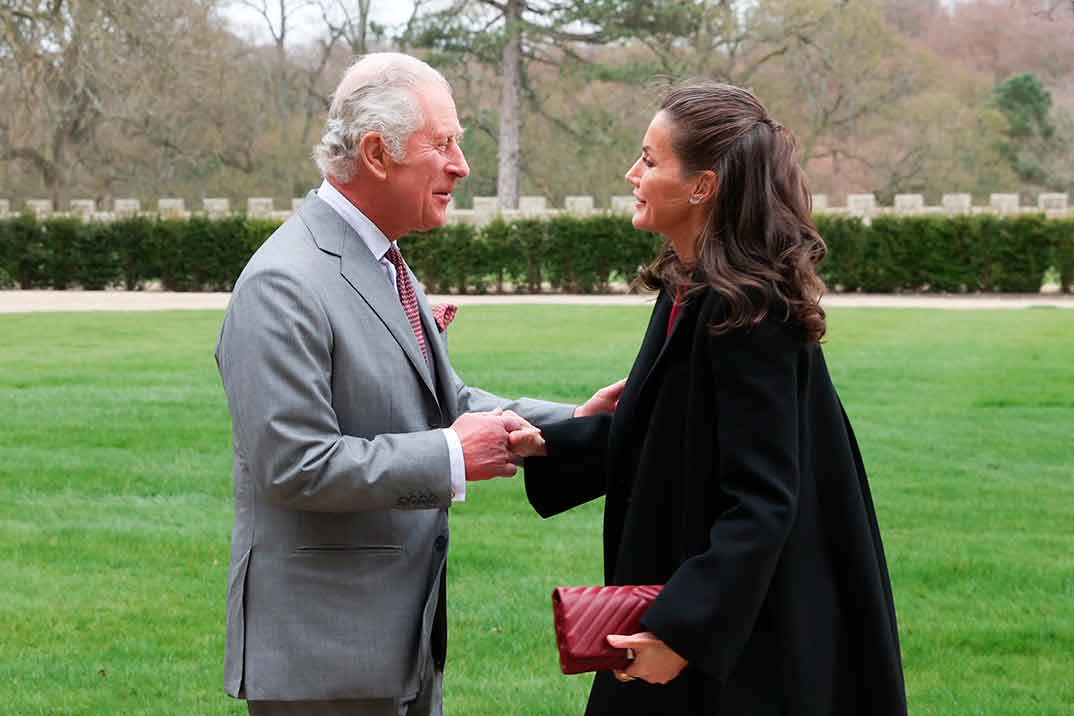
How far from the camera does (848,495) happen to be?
7.89 feet

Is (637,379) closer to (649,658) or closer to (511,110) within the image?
(649,658)

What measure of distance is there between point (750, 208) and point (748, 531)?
0.55 m

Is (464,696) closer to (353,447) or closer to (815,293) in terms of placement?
(353,447)

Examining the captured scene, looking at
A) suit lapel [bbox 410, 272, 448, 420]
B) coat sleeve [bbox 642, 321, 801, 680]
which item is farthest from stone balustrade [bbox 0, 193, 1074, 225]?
coat sleeve [bbox 642, 321, 801, 680]

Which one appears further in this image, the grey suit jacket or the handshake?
the handshake

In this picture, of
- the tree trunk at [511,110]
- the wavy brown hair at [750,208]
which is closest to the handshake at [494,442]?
the wavy brown hair at [750,208]

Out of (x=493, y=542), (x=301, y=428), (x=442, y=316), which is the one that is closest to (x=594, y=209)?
(x=493, y=542)

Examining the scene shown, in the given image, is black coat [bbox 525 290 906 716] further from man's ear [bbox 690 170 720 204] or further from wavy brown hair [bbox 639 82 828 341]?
man's ear [bbox 690 170 720 204]

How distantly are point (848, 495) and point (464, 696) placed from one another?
96.1 inches

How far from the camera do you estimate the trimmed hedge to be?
24906mm

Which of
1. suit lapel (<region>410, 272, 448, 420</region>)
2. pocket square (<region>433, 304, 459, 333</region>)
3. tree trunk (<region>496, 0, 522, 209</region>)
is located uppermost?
tree trunk (<region>496, 0, 522, 209</region>)

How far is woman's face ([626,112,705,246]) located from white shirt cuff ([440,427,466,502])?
50 cm

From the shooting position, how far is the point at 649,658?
7.57ft

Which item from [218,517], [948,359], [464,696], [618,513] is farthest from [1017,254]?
[618,513]
